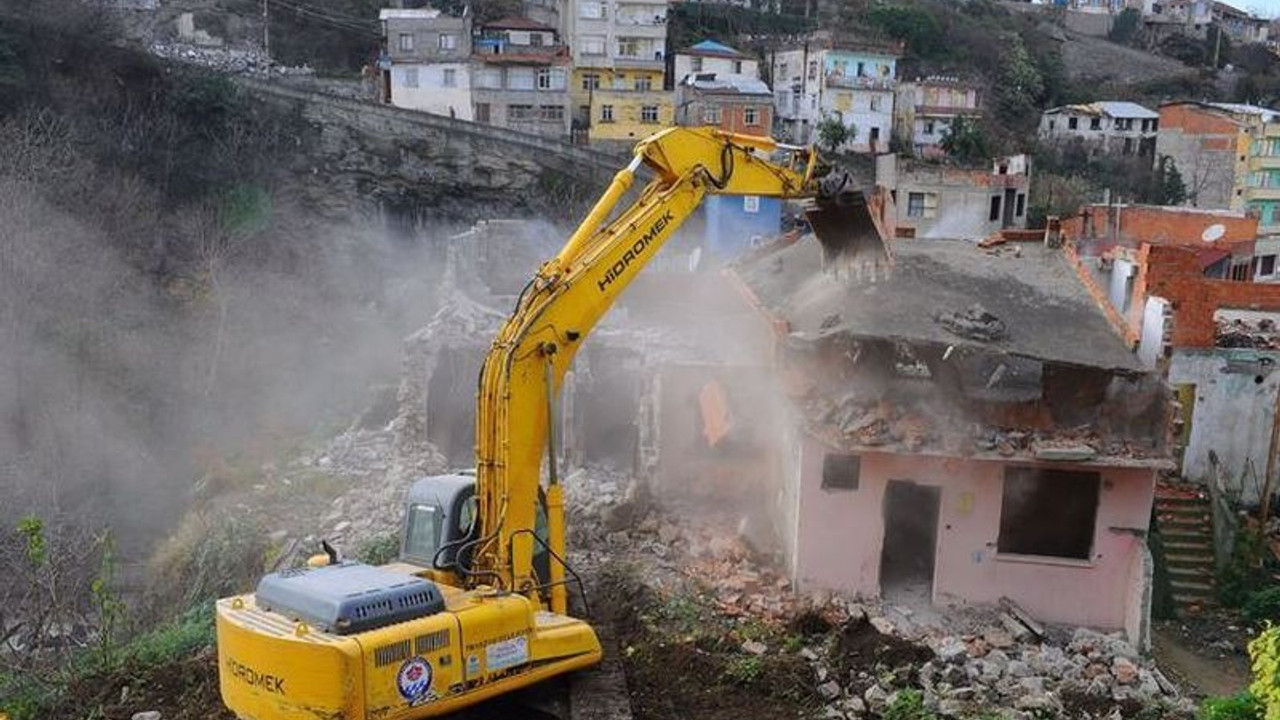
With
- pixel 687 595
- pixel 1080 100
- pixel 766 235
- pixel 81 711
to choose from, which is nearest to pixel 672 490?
pixel 687 595

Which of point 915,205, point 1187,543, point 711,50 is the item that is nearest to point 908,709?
point 1187,543

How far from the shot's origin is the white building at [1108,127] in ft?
168

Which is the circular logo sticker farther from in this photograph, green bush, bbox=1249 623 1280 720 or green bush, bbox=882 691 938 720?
green bush, bbox=1249 623 1280 720

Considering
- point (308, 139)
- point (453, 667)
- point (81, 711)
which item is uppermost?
point (308, 139)

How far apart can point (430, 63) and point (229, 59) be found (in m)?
7.97

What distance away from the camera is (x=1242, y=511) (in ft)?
59.6

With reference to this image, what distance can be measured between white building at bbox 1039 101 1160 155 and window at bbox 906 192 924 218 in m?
21.8

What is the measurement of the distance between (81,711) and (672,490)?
26.8 feet

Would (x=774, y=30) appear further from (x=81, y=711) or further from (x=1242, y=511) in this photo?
(x=81, y=711)

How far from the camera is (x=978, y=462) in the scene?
1223 cm

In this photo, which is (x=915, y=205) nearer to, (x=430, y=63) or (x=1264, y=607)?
(x=430, y=63)

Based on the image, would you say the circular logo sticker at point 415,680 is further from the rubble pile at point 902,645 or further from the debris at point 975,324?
the debris at point 975,324

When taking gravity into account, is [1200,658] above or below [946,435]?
below

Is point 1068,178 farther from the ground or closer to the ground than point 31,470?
farther from the ground
